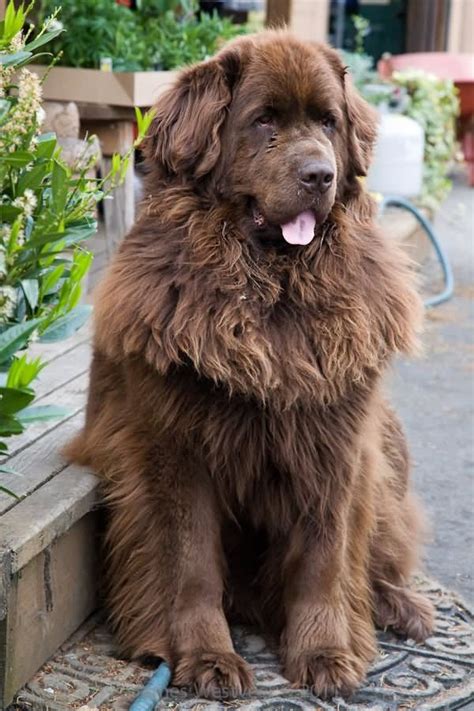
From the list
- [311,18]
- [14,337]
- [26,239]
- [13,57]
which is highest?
[13,57]

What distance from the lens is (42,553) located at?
290 centimetres

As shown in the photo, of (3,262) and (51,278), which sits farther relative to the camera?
(51,278)

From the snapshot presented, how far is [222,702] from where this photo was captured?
2.86 metres

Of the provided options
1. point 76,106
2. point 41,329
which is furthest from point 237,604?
Answer: point 76,106

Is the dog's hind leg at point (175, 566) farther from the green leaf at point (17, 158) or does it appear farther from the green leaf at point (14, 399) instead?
the green leaf at point (17, 158)

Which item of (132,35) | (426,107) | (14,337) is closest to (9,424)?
(14,337)

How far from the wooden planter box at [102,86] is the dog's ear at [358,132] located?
8.22ft

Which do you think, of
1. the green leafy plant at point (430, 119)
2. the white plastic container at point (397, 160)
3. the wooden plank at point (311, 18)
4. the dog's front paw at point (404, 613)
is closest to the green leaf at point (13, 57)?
the dog's front paw at point (404, 613)

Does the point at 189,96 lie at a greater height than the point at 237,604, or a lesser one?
greater

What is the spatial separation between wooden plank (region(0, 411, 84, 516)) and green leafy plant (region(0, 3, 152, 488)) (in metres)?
0.66

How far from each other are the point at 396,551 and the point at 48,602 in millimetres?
1043

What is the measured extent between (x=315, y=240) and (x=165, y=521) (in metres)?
0.81

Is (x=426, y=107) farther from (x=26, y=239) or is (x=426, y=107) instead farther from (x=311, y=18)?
(x=26, y=239)

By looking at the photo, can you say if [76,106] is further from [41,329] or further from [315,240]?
[41,329]
